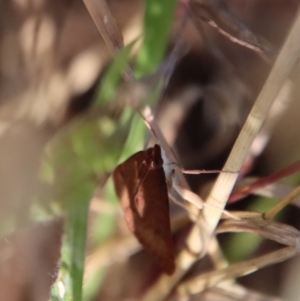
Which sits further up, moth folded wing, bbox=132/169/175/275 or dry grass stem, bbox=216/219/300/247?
moth folded wing, bbox=132/169/175/275

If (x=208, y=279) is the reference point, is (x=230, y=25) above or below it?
above

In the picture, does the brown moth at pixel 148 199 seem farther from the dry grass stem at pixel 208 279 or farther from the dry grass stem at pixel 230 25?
the dry grass stem at pixel 230 25

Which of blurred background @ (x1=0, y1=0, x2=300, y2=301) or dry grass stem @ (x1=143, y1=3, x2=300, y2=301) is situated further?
blurred background @ (x1=0, y1=0, x2=300, y2=301)

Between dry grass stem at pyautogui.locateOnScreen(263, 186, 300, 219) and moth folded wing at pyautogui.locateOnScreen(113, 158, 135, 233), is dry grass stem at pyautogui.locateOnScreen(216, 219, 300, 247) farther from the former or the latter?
moth folded wing at pyautogui.locateOnScreen(113, 158, 135, 233)

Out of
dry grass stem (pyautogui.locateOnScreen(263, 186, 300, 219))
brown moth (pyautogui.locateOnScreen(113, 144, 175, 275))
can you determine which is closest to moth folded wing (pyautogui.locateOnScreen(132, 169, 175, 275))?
brown moth (pyautogui.locateOnScreen(113, 144, 175, 275))

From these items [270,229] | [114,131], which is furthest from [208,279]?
[114,131]

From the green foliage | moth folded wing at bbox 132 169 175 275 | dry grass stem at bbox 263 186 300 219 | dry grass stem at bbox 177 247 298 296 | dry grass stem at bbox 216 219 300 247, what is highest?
the green foliage

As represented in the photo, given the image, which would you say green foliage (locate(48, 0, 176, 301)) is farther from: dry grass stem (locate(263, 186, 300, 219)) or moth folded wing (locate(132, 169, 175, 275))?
dry grass stem (locate(263, 186, 300, 219))

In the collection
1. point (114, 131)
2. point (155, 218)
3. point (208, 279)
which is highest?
point (114, 131)

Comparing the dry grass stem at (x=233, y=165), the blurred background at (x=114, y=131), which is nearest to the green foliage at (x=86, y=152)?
the blurred background at (x=114, y=131)

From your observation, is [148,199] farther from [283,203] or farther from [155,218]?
[283,203]
